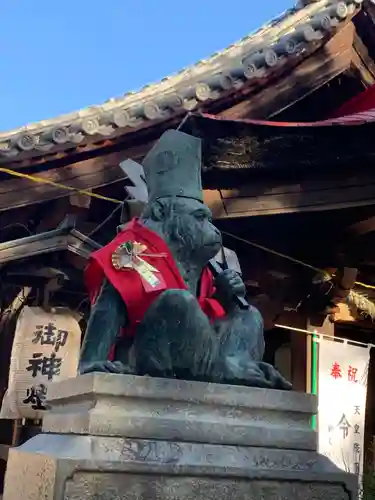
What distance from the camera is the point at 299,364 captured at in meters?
6.12

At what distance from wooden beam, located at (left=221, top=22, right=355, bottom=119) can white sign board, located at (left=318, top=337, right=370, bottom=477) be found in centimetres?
218

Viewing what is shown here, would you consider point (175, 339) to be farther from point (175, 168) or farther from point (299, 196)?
point (299, 196)

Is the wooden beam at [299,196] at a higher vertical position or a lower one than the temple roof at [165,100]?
lower

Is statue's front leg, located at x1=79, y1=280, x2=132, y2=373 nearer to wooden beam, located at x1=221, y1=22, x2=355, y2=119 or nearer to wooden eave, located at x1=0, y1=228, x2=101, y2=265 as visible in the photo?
wooden eave, located at x1=0, y1=228, x2=101, y2=265

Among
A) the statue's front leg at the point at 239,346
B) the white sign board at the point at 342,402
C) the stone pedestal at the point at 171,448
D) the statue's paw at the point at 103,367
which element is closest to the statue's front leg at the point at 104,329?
the statue's paw at the point at 103,367

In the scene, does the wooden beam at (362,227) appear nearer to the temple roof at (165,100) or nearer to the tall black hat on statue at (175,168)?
the temple roof at (165,100)

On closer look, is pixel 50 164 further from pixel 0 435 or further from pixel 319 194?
pixel 0 435

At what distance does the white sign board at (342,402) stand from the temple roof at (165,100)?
2.45 meters

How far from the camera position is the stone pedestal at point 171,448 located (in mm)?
2023

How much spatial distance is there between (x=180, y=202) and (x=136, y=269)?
14.3 inches

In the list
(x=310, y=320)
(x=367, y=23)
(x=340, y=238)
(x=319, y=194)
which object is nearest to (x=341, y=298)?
(x=310, y=320)

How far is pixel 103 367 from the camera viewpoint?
2232 mm

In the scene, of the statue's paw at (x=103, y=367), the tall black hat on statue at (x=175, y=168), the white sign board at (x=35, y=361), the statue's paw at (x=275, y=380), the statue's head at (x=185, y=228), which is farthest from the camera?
the white sign board at (x=35, y=361)

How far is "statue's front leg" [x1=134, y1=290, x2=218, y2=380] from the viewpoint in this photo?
2350mm
